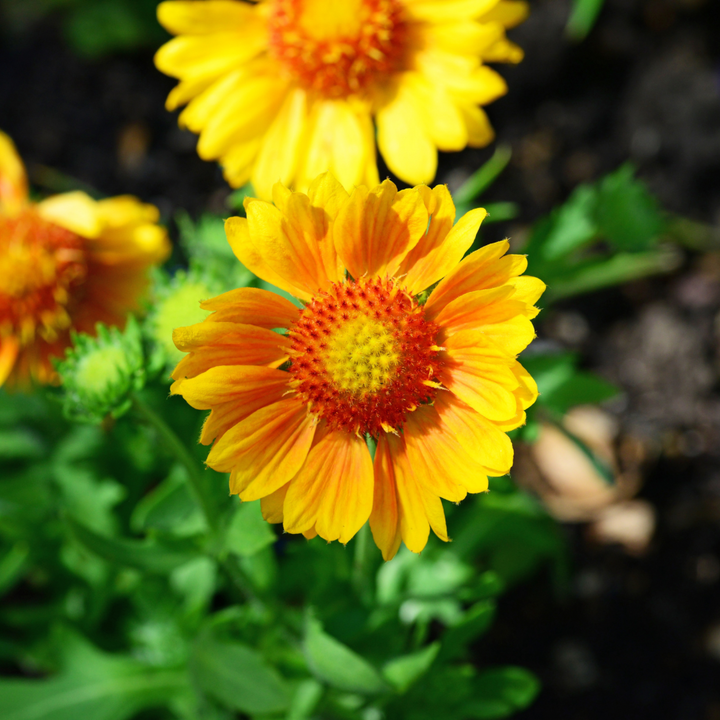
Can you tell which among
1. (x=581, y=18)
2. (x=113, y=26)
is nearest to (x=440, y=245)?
(x=581, y=18)

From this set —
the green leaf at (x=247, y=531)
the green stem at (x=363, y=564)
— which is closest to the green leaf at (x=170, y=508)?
A: the green leaf at (x=247, y=531)

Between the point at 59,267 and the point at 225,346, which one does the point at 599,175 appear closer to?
the point at 59,267

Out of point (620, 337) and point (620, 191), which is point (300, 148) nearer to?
point (620, 191)

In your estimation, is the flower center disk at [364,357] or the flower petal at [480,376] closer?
the flower petal at [480,376]

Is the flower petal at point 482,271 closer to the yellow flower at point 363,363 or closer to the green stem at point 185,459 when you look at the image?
the yellow flower at point 363,363

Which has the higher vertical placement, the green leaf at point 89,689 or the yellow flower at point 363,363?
the yellow flower at point 363,363

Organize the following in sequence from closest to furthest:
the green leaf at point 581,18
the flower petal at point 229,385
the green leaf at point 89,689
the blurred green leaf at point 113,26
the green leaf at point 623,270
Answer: the flower petal at point 229,385 < the green leaf at point 89,689 < the green leaf at point 623,270 < the green leaf at point 581,18 < the blurred green leaf at point 113,26

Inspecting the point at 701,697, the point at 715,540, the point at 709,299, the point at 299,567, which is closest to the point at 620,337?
the point at 709,299
